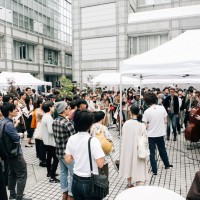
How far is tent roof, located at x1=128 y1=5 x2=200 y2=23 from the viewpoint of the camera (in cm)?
2761

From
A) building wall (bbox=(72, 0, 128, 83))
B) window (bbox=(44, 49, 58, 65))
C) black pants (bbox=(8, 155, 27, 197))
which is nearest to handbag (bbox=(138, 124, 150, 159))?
black pants (bbox=(8, 155, 27, 197))

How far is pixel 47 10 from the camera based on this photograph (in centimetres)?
3825

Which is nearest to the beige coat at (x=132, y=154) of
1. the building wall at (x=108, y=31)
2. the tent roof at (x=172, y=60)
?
the tent roof at (x=172, y=60)

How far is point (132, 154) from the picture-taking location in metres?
4.80

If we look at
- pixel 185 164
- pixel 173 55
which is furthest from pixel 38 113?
pixel 185 164

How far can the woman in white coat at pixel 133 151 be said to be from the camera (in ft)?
15.5

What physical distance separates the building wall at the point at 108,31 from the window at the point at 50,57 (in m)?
8.36

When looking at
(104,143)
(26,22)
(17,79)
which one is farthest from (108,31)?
(104,143)

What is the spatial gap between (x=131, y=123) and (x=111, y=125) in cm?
889

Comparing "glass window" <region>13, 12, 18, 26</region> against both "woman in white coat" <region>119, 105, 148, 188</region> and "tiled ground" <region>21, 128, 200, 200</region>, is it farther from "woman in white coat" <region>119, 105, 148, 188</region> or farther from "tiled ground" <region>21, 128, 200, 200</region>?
"woman in white coat" <region>119, 105, 148, 188</region>

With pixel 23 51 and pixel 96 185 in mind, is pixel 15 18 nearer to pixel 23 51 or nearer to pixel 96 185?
pixel 23 51

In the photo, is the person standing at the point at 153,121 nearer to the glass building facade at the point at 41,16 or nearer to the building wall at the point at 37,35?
the building wall at the point at 37,35

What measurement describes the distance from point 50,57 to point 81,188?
3850 cm

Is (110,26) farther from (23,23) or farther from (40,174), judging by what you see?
(40,174)
